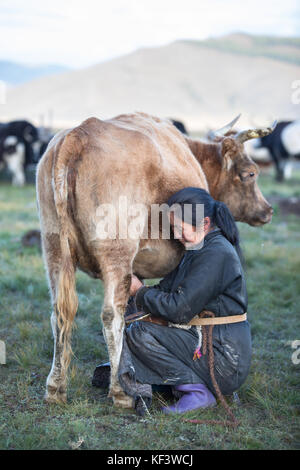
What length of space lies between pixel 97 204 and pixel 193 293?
0.81m

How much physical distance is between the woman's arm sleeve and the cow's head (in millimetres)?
1656

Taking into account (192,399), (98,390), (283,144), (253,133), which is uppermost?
(253,133)

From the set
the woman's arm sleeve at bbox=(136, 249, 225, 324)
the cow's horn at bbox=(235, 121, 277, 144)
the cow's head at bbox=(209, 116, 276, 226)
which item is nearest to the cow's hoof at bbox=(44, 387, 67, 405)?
the woman's arm sleeve at bbox=(136, 249, 225, 324)

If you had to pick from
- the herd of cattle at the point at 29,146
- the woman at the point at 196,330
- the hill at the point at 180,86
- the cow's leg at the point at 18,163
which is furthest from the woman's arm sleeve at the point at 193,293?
the hill at the point at 180,86

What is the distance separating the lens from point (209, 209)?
3.32 metres

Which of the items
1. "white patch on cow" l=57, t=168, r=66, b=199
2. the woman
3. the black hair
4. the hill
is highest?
the hill

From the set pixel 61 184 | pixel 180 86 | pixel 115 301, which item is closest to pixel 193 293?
pixel 115 301

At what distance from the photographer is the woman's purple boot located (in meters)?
3.25

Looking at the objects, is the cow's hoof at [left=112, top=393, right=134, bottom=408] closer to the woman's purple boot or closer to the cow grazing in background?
the woman's purple boot

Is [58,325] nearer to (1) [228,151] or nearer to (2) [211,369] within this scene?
(2) [211,369]

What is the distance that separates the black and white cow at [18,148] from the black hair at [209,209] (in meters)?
11.9

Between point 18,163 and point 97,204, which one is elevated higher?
point 97,204

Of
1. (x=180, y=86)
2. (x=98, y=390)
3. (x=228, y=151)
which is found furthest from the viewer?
(x=180, y=86)

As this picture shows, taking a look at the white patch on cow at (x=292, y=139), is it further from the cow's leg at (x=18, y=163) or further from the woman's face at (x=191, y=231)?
the woman's face at (x=191, y=231)
